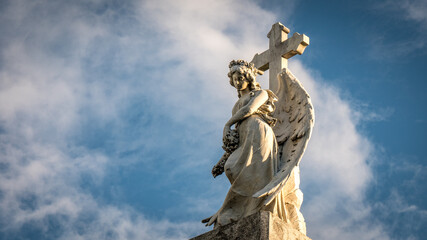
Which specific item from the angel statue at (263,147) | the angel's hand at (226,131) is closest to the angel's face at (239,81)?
the angel statue at (263,147)

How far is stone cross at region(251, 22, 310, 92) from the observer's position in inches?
333

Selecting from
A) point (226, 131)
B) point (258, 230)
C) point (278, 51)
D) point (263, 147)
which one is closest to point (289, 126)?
point (263, 147)

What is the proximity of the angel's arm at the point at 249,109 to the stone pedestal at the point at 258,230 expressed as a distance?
1.53 m

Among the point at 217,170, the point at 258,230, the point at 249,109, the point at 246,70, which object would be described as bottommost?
the point at 258,230

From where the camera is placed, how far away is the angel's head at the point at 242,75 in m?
7.93

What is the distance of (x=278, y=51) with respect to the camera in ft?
28.5

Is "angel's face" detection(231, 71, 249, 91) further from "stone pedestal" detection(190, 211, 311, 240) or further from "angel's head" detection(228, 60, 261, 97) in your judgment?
"stone pedestal" detection(190, 211, 311, 240)

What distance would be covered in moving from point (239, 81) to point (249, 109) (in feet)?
1.86

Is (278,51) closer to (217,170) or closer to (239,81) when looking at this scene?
(239,81)

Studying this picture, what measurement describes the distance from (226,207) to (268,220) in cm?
102

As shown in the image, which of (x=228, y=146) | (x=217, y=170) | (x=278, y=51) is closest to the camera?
(x=228, y=146)

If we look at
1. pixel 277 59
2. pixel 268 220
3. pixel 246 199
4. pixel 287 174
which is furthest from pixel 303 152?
pixel 277 59

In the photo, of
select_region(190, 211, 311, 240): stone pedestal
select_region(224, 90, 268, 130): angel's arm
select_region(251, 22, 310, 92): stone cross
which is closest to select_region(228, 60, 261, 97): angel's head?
select_region(224, 90, 268, 130): angel's arm

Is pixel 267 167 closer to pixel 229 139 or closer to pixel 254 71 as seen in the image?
pixel 229 139
